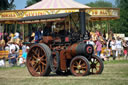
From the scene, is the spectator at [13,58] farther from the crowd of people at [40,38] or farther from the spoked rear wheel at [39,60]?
the spoked rear wheel at [39,60]

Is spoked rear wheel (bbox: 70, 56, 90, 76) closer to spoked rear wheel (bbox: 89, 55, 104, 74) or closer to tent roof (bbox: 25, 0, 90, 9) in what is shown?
spoked rear wheel (bbox: 89, 55, 104, 74)

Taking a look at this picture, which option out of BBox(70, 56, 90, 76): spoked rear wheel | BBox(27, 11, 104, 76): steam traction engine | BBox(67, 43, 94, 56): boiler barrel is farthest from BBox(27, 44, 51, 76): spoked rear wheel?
BBox(70, 56, 90, 76): spoked rear wheel

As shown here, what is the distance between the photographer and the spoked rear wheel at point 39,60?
44.2 feet

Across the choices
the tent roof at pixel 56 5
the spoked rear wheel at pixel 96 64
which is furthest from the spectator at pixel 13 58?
the tent roof at pixel 56 5

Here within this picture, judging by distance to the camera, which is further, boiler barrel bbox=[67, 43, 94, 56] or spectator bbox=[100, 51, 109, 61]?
spectator bbox=[100, 51, 109, 61]

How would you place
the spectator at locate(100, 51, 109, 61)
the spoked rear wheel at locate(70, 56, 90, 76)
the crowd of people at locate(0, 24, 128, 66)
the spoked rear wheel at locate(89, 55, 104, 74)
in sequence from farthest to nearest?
the spectator at locate(100, 51, 109, 61) → the crowd of people at locate(0, 24, 128, 66) → the spoked rear wheel at locate(89, 55, 104, 74) → the spoked rear wheel at locate(70, 56, 90, 76)

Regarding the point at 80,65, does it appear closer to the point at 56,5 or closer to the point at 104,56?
the point at 104,56

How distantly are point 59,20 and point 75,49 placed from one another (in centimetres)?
144

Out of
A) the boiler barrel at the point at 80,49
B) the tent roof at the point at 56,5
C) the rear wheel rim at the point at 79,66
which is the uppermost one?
the tent roof at the point at 56,5

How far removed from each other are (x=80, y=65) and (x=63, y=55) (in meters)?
0.89

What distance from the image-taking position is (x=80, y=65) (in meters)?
12.9

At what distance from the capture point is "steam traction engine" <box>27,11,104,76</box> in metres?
13.0

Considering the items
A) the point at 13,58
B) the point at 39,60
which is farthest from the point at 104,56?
the point at 39,60

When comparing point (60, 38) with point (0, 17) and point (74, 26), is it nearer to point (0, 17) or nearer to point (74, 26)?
point (74, 26)
